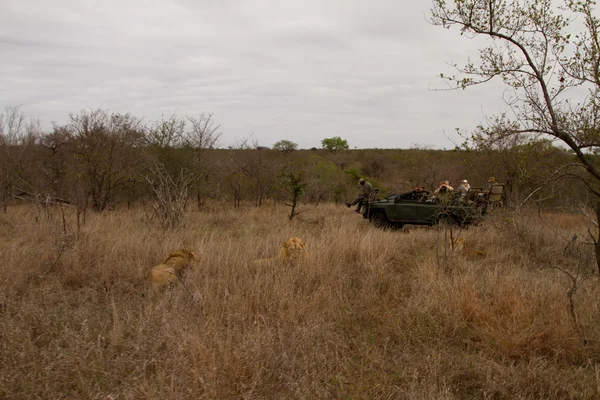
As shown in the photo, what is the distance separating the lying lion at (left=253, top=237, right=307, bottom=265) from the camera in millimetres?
5805

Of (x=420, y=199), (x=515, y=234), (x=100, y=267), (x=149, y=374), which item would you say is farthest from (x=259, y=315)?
(x=420, y=199)

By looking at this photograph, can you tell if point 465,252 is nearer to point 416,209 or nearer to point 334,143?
point 416,209

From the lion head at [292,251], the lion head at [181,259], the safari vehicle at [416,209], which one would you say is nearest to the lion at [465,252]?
the lion head at [292,251]

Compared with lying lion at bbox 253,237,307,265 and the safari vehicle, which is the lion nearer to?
lying lion at bbox 253,237,307,265

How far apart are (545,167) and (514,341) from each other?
182 cm

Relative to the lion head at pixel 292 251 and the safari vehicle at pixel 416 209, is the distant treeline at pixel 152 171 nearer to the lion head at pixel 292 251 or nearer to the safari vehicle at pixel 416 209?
the safari vehicle at pixel 416 209

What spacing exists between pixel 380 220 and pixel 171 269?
711cm

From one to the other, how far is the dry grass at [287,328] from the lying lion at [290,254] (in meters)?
0.21

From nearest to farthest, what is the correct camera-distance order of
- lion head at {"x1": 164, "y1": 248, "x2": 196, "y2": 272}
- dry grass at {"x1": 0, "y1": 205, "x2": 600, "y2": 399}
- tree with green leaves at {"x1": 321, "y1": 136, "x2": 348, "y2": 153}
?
dry grass at {"x1": 0, "y1": 205, "x2": 600, "y2": 399} → lion head at {"x1": 164, "y1": 248, "x2": 196, "y2": 272} → tree with green leaves at {"x1": 321, "y1": 136, "x2": 348, "y2": 153}

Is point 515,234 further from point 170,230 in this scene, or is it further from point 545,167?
point 170,230

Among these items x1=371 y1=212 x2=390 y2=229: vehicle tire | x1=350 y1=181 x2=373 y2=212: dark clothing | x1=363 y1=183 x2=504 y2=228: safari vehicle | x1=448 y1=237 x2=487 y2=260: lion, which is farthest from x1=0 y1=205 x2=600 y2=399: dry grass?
x1=350 y1=181 x2=373 y2=212: dark clothing

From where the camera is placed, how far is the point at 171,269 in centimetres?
530

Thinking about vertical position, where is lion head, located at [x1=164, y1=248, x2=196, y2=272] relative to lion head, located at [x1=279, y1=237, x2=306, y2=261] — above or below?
below

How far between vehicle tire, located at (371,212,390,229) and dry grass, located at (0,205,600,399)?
468cm
